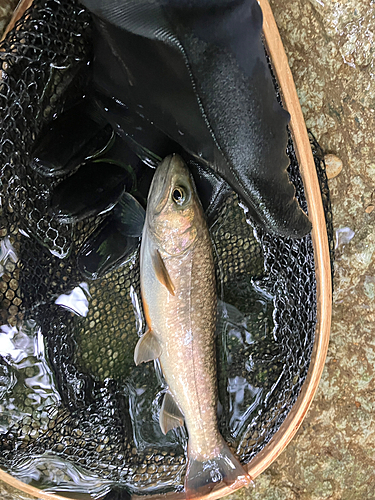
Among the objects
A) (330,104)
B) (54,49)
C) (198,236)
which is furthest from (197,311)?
(330,104)

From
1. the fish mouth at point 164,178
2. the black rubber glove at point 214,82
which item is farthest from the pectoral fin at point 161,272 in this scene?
the black rubber glove at point 214,82

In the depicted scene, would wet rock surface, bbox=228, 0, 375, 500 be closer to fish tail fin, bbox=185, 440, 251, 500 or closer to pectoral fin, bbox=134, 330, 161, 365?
fish tail fin, bbox=185, 440, 251, 500

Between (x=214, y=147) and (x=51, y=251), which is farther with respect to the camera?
(x=51, y=251)

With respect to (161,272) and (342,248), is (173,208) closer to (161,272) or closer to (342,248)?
(161,272)

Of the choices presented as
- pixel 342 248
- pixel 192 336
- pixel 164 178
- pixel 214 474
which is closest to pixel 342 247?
pixel 342 248

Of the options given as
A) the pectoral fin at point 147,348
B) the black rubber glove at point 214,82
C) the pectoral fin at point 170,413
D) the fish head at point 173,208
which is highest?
the black rubber glove at point 214,82

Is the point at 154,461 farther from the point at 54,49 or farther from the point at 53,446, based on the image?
the point at 54,49

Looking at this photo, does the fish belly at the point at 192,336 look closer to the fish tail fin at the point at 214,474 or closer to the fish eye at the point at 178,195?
the fish tail fin at the point at 214,474

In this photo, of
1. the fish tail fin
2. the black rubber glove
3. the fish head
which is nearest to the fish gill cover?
the fish tail fin
